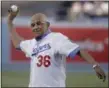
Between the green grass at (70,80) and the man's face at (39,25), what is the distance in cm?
562

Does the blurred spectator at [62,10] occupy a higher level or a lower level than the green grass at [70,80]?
higher

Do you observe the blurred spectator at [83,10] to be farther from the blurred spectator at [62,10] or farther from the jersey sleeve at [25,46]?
the jersey sleeve at [25,46]

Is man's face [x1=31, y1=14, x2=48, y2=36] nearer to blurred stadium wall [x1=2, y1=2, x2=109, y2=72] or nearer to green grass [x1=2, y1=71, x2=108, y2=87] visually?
green grass [x1=2, y1=71, x2=108, y2=87]

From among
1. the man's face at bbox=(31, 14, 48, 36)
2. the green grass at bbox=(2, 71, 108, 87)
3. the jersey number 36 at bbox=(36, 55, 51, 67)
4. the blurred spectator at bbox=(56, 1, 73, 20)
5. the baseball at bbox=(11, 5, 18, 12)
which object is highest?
the blurred spectator at bbox=(56, 1, 73, 20)

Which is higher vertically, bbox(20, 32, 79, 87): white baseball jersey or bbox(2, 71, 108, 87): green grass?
bbox(20, 32, 79, 87): white baseball jersey

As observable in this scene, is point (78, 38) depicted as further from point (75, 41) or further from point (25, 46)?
point (25, 46)

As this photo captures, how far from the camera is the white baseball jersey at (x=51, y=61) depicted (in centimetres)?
429

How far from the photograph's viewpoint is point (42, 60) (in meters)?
4.30

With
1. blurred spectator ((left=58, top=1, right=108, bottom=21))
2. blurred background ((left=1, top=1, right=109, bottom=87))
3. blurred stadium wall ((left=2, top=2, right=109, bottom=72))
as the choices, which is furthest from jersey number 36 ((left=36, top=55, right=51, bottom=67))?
blurred spectator ((left=58, top=1, right=108, bottom=21))

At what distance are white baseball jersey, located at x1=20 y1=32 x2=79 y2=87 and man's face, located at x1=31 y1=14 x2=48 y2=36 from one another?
0.09 metres

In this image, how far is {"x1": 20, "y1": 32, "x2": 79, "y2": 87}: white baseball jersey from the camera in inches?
169

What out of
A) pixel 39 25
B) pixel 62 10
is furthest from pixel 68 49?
pixel 62 10

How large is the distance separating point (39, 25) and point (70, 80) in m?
6.71

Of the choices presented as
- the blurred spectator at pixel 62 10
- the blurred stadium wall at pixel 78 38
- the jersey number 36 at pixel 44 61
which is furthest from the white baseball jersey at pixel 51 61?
the blurred spectator at pixel 62 10
